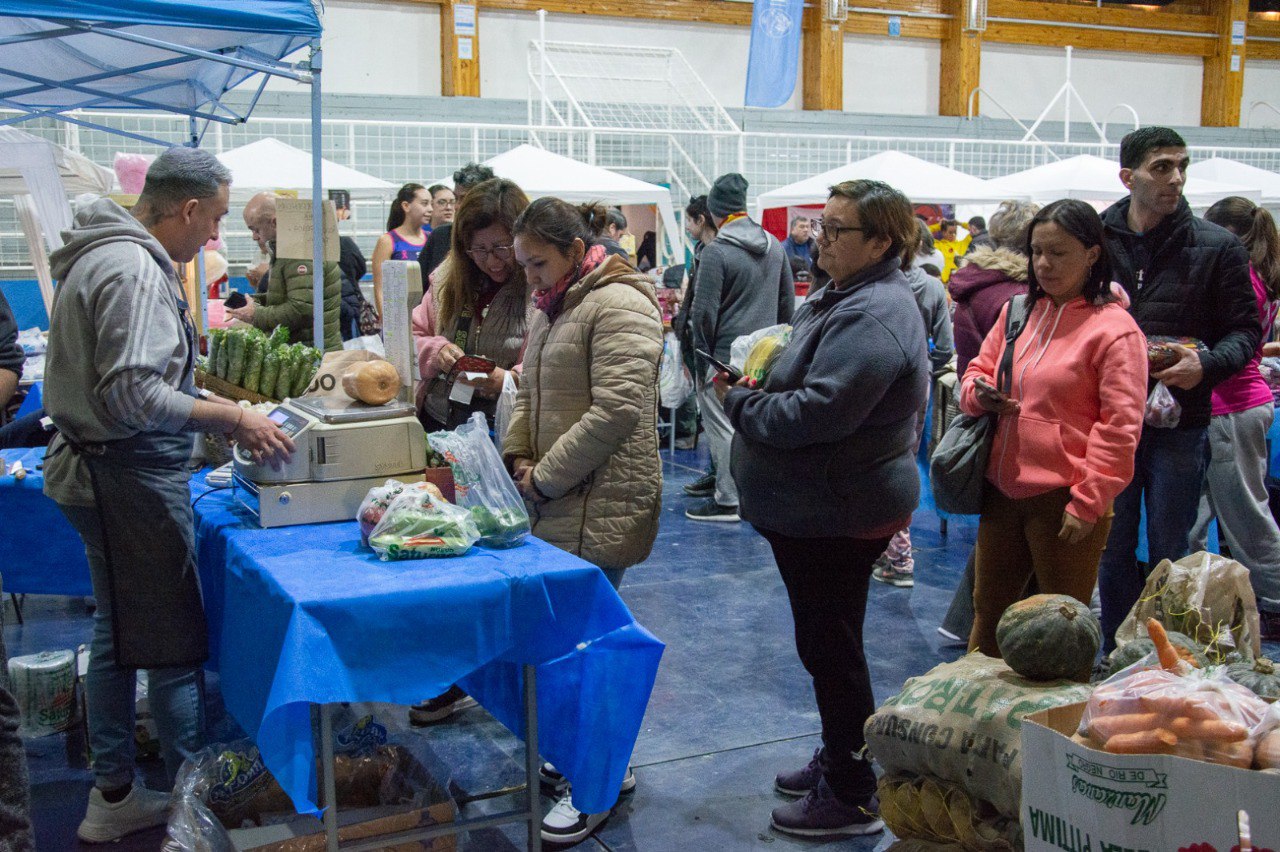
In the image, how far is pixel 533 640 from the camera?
7.54 feet

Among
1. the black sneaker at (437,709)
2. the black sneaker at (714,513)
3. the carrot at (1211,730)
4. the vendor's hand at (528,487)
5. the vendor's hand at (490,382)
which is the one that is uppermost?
the vendor's hand at (490,382)

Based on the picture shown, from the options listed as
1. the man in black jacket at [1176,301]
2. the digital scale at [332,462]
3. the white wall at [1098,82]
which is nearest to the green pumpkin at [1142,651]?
the man in black jacket at [1176,301]

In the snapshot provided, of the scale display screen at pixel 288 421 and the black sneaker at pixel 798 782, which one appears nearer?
the scale display screen at pixel 288 421

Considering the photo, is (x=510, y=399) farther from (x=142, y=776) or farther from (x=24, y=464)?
(x=24, y=464)

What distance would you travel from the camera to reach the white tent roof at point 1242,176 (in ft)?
32.8

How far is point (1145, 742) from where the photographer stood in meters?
1.52

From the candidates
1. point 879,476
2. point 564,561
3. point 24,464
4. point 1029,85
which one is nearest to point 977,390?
point 879,476

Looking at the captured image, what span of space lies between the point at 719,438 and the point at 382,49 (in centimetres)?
909

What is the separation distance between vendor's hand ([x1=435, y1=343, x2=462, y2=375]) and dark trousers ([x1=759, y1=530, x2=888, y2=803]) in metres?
1.07

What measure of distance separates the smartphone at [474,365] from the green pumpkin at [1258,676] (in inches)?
76.9

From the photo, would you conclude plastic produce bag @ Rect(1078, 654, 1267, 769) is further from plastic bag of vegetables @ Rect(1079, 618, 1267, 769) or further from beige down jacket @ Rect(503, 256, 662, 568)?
beige down jacket @ Rect(503, 256, 662, 568)

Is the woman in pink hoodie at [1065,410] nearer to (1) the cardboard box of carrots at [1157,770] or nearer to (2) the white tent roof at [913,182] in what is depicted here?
(1) the cardboard box of carrots at [1157,770]

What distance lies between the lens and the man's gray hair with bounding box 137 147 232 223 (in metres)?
2.65

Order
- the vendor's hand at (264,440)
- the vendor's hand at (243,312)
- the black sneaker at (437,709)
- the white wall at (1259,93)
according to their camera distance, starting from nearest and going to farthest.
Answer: the vendor's hand at (264,440) < the black sneaker at (437,709) < the vendor's hand at (243,312) < the white wall at (1259,93)
